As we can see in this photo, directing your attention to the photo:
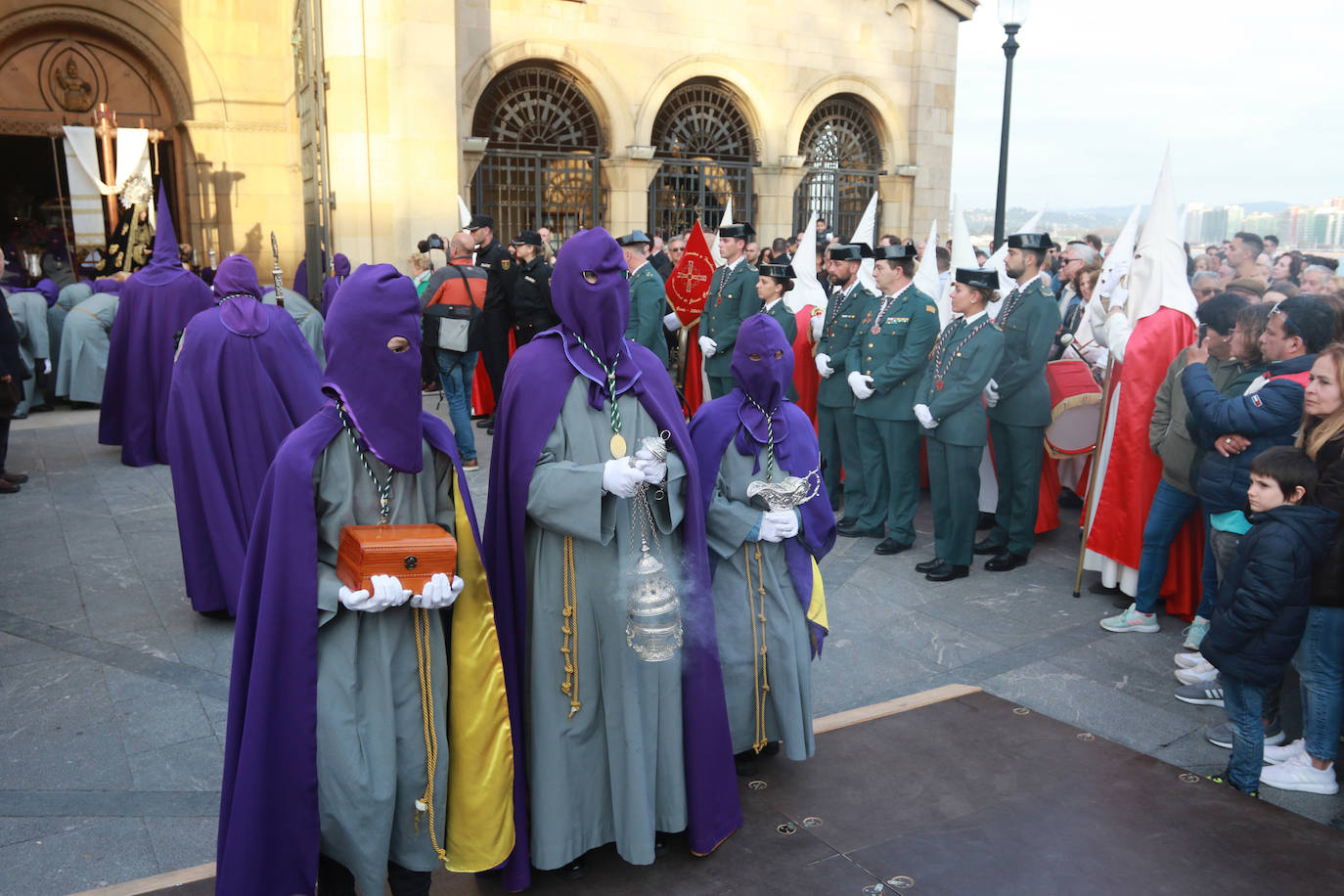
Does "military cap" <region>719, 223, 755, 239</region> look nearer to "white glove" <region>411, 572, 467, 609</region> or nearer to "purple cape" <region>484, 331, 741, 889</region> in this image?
"purple cape" <region>484, 331, 741, 889</region>

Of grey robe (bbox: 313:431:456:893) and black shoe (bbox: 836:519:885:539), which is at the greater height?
grey robe (bbox: 313:431:456:893)

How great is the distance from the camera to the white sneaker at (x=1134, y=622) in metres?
5.67

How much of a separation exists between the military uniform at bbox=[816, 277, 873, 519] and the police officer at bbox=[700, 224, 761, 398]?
1305 mm

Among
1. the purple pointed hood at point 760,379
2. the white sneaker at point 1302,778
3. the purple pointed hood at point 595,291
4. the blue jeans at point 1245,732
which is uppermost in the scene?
the purple pointed hood at point 595,291

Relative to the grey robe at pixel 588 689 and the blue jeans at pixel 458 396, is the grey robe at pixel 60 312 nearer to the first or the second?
the blue jeans at pixel 458 396

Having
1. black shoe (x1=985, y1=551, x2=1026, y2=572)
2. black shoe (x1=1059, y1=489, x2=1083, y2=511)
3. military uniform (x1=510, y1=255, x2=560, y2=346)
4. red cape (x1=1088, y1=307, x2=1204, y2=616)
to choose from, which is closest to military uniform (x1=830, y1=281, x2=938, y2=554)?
black shoe (x1=985, y1=551, x2=1026, y2=572)

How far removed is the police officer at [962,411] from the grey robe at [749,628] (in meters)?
3.04

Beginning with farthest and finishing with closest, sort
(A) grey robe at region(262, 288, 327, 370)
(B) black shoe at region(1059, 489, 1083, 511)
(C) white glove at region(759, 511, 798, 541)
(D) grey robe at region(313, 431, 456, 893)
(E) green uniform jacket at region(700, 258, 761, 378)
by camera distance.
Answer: (A) grey robe at region(262, 288, 327, 370), (E) green uniform jacket at region(700, 258, 761, 378), (B) black shoe at region(1059, 489, 1083, 511), (C) white glove at region(759, 511, 798, 541), (D) grey robe at region(313, 431, 456, 893)

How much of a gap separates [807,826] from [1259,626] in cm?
191

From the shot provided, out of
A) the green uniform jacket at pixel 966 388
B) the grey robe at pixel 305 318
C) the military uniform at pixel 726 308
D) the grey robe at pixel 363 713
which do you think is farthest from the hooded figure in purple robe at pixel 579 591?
the grey robe at pixel 305 318

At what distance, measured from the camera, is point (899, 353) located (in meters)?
7.23

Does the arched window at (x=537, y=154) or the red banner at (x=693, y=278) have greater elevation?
the arched window at (x=537, y=154)

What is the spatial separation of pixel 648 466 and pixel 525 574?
59cm

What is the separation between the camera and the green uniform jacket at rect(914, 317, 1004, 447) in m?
6.45
